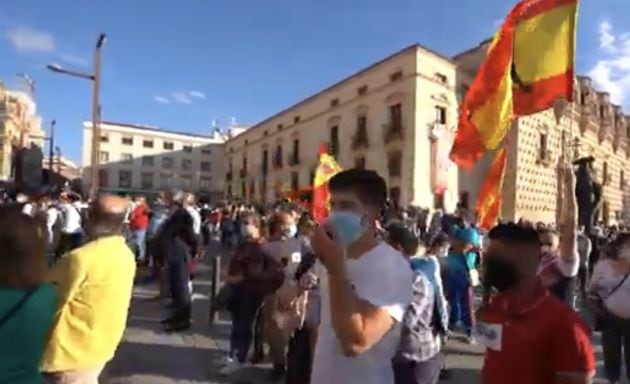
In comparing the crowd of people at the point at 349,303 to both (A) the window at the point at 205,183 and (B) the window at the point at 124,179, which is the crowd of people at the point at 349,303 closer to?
(A) the window at the point at 205,183

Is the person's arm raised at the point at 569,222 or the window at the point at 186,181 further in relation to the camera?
the window at the point at 186,181

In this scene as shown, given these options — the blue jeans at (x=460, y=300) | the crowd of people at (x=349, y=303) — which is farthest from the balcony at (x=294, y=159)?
the crowd of people at (x=349, y=303)

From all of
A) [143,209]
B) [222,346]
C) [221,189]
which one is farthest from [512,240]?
[221,189]

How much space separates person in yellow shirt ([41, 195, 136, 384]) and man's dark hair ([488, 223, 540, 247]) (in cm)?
184

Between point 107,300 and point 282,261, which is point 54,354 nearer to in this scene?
point 107,300

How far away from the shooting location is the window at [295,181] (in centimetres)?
3872

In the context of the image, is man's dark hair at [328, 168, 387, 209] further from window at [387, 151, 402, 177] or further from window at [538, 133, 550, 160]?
window at [538, 133, 550, 160]

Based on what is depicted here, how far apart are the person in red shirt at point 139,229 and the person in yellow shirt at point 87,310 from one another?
28.0 ft

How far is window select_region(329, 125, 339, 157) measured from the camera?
33.5 m

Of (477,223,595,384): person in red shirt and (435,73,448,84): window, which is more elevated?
(435,73,448,84): window

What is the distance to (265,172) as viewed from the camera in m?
44.1

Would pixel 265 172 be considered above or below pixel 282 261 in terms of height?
above

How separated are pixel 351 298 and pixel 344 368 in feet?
1.30

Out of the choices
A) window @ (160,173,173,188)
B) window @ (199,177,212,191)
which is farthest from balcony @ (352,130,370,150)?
window @ (160,173,173,188)
